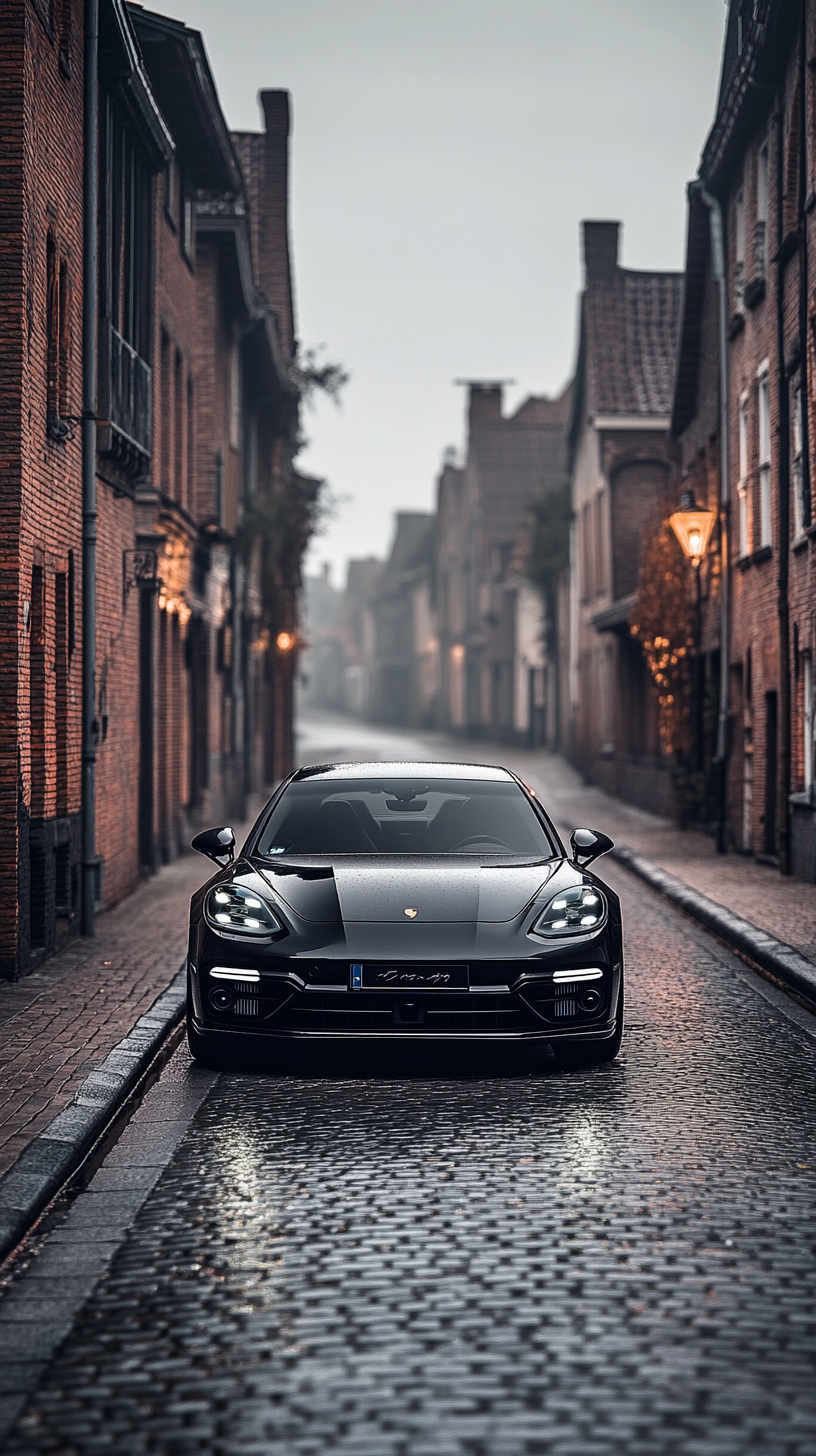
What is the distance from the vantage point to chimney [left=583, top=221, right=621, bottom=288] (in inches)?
1556

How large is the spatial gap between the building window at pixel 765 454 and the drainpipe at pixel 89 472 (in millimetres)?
9428

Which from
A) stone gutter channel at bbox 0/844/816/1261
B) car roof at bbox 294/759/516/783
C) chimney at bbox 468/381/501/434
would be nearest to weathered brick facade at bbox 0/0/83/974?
stone gutter channel at bbox 0/844/816/1261

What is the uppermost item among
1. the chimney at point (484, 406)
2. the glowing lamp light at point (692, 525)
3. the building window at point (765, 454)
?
the chimney at point (484, 406)

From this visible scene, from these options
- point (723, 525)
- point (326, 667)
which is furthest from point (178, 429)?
point (326, 667)

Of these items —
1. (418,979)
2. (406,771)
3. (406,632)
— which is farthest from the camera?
(406,632)

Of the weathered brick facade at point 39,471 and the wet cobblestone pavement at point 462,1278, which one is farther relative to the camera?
the weathered brick facade at point 39,471

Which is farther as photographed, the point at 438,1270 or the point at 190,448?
the point at 190,448

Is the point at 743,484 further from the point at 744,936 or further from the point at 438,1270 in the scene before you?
the point at 438,1270

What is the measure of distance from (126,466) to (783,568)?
7.07m

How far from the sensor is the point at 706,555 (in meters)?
24.7

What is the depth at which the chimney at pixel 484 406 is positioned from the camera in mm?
65875

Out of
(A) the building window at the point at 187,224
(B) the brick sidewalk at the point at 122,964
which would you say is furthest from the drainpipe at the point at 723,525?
(A) the building window at the point at 187,224

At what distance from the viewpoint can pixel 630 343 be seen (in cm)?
3866

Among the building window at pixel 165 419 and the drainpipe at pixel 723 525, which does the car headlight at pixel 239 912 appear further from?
the drainpipe at pixel 723 525
